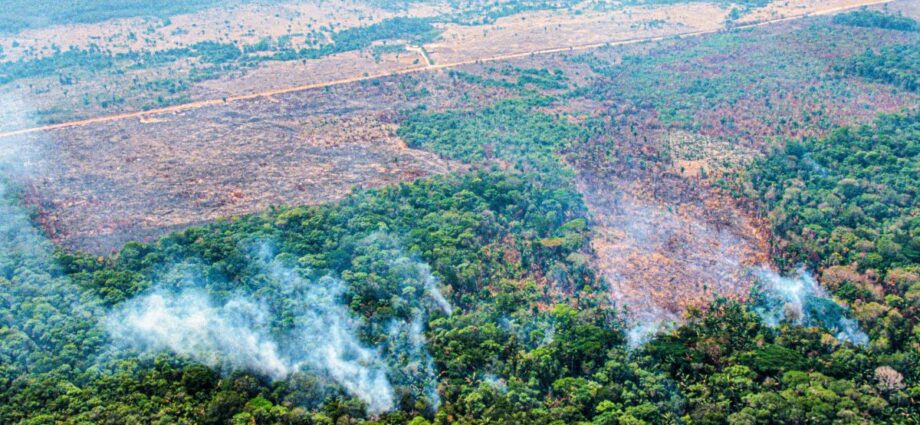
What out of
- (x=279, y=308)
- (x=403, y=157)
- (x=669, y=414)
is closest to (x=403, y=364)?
(x=279, y=308)

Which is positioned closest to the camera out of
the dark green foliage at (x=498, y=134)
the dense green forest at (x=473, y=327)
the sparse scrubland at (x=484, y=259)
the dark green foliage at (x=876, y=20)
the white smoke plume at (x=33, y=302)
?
the dense green forest at (x=473, y=327)

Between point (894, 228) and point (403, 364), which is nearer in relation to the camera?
point (403, 364)

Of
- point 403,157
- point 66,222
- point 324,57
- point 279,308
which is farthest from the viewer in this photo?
point 324,57

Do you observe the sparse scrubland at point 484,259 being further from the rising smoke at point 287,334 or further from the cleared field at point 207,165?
the cleared field at point 207,165

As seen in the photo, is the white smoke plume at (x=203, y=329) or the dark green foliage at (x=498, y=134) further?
the dark green foliage at (x=498, y=134)

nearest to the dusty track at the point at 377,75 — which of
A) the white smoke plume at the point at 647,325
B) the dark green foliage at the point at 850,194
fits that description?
the dark green foliage at the point at 850,194

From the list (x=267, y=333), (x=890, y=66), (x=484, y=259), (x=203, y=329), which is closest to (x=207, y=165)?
(x=203, y=329)

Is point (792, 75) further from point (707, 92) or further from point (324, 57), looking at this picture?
point (324, 57)
